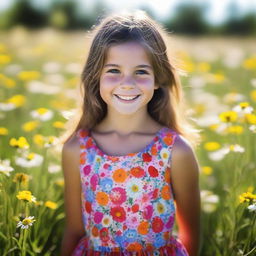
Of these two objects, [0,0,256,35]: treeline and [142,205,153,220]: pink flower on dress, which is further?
[0,0,256,35]: treeline

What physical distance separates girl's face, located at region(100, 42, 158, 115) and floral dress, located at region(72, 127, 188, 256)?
0.16 m

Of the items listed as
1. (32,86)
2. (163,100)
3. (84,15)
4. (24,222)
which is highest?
(163,100)

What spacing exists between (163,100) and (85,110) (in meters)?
0.28

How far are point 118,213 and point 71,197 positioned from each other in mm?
215

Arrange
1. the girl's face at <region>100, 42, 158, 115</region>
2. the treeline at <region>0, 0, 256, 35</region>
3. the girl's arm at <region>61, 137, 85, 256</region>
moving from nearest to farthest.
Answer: the girl's face at <region>100, 42, 158, 115</region> → the girl's arm at <region>61, 137, 85, 256</region> → the treeline at <region>0, 0, 256, 35</region>

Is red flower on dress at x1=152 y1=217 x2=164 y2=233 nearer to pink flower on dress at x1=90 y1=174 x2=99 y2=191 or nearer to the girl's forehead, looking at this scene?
pink flower on dress at x1=90 y1=174 x2=99 y2=191

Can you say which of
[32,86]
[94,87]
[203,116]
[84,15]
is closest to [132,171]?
[94,87]

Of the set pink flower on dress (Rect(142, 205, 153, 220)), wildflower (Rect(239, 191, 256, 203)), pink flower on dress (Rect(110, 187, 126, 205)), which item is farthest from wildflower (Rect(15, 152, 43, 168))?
wildflower (Rect(239, 191, 256, 203))

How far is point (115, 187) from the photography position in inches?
71.2

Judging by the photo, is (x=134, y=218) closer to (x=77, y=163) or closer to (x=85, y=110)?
(x=77, y=163)

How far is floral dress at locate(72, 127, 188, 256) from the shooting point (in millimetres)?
1798

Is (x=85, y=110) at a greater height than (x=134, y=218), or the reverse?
(x=85, y=110)

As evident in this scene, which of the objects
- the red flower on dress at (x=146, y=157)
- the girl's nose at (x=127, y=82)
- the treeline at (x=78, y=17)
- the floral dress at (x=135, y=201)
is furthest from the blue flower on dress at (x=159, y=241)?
the treeline at (x=78, y=17)

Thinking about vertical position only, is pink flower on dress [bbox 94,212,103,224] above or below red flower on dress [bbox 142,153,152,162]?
below
